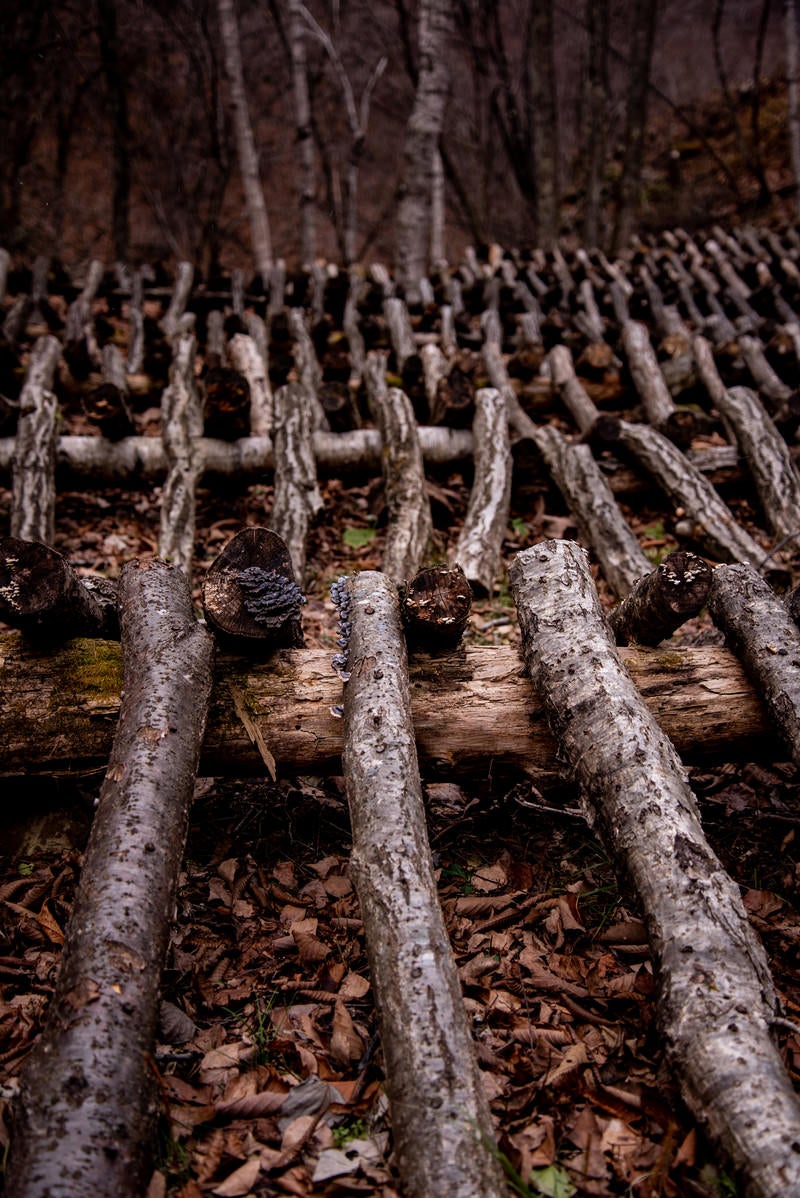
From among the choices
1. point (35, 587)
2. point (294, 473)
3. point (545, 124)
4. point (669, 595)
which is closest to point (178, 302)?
point (294, 473)

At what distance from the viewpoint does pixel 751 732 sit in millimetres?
2404

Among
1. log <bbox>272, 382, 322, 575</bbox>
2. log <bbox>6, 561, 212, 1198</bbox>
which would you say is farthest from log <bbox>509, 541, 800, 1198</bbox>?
log <bbox>272, 382, 322, 575</bbox>

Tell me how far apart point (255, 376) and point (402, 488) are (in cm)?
166

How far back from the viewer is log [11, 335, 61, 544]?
4000 millimetres

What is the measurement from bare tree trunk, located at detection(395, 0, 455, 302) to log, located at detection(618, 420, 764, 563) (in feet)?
14.1

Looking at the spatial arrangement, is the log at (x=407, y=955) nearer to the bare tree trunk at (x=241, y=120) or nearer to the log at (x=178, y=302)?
the log at (x=178, y=302)

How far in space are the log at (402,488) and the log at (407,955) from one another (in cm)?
145

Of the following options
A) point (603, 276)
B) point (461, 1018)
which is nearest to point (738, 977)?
point (461, 1018)

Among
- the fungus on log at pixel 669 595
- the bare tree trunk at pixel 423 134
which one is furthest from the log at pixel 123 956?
the bare tree trunk at pixel 423 134

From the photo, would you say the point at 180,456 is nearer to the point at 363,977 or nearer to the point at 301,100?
the point at 363,977

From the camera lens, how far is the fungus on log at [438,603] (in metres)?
2.40

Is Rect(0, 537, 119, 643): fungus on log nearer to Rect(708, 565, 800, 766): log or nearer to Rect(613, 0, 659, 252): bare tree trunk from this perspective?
Rect(708, 565, 800, 766): log

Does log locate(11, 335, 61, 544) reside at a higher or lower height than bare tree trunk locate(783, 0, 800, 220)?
lower

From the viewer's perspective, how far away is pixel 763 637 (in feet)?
7.77
